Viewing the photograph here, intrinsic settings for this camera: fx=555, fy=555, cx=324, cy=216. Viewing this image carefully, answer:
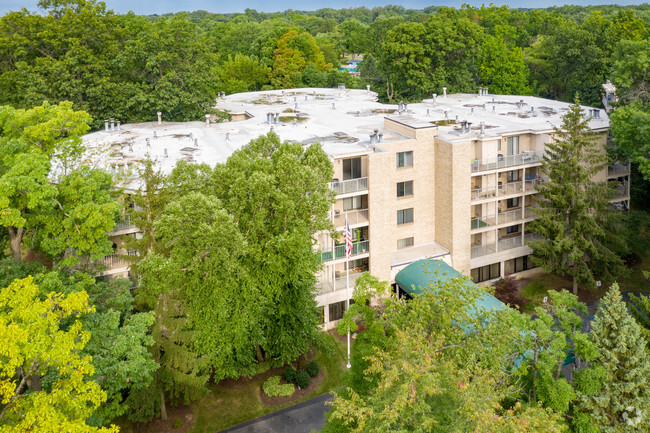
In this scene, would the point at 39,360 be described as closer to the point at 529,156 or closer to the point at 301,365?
the point at 301,365

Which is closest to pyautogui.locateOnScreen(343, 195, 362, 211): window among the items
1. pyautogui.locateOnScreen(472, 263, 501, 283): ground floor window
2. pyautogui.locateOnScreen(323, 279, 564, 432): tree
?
pyautogui.locateOnScreen(472, 263, 501, 283): ground floor window

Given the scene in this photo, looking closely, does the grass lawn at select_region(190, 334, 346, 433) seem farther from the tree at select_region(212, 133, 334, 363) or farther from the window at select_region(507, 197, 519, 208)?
the window at select_region(507, 197, 519, 208)

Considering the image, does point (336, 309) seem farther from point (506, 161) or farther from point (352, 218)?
point (506, 161)

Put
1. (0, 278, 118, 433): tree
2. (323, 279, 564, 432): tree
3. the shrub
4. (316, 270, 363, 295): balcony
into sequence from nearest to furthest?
(323, 279, 564, 432): tree < (0, 278, 118, 433): tree < (316, 270, 363, 295): balcony < the shrub

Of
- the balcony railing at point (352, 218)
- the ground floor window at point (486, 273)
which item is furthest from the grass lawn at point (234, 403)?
the ground floor window at point (486, 273)

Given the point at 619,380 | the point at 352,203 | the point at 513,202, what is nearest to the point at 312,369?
the point at 352,203

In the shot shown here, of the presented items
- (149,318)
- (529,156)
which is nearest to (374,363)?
(149,318)
